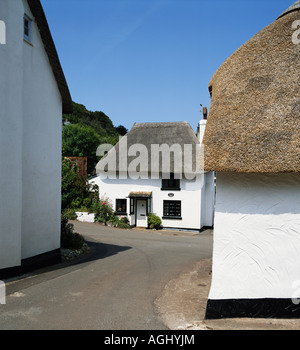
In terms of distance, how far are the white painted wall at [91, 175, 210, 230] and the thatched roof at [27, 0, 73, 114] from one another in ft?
37.1

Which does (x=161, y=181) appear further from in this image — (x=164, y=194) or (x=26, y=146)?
(x=26, y=146)

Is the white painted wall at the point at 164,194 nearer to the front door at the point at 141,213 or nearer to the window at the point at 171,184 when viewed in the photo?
the window at the point at 171,184

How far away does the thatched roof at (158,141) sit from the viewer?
2171 cm

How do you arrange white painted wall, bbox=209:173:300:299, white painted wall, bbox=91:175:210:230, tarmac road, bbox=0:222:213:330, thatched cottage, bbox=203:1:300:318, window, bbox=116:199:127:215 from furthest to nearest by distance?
window, bbox=116:199:127:215 < white painted wall, bbox=91:175:210:230 < tarmac road, bbox=0:222:213:330 < white painted wall, bbox=209:173:300:299 < thatched cottage, bbox=203:1:300:318

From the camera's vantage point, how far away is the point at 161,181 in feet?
72.2

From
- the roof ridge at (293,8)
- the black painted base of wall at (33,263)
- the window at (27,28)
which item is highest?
the window at (27,28)

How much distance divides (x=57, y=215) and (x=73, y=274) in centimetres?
257

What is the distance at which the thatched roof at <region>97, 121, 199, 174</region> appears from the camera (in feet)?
71.2

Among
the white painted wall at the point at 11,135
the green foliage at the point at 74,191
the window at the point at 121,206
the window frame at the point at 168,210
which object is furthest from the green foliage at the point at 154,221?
the white painted wall at the point at 11,135

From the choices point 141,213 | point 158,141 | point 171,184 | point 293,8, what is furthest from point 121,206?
point 293,8

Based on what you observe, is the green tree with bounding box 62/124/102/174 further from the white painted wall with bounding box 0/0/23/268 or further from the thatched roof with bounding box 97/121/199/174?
the white painted wall with bounding box 0/0/23/268

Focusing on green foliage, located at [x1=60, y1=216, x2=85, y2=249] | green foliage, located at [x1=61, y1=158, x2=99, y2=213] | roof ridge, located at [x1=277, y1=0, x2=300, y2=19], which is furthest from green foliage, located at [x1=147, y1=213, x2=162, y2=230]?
roof ridge, located at [x1=277, y1=0, x2=300, y2=19]

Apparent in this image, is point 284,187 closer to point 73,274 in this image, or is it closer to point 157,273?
point 157,273
